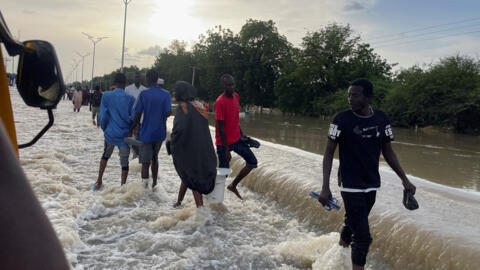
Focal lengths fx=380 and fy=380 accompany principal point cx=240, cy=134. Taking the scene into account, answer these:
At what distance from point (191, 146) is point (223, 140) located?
34.4 inches

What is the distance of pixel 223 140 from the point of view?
255 inches

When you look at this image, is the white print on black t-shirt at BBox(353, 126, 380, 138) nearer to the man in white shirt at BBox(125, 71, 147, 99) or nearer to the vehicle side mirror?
the vehicle side mirror

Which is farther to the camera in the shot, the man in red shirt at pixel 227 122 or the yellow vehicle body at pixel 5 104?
the man in red shirt at pixel 227 122

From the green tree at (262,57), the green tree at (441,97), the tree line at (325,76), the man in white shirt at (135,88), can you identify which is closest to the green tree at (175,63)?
the tree line at (325,76)

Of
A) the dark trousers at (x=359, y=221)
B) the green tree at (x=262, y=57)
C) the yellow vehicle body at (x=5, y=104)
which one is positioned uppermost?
the green tree at (x=262, y=57)

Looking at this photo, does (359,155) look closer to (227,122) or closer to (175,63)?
(227,122)

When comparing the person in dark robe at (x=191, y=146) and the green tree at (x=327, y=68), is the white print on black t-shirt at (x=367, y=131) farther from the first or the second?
the green tree at (x=327, y=68)

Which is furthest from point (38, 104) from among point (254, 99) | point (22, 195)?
point (254, 99)

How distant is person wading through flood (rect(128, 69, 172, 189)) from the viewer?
637 cm

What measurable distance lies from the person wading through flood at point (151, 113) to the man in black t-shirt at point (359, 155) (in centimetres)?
349

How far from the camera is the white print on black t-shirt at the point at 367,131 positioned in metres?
3.61

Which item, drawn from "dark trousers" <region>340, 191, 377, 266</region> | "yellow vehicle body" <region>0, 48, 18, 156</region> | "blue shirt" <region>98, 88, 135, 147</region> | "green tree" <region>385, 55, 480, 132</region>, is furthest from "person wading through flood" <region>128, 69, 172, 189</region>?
"green tree" <region>385, 55, 480, 132</region>

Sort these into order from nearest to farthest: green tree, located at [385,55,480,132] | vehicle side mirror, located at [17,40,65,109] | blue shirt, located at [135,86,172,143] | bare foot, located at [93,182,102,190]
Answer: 1. vehicle side mirror, located at [17,40,65,109]
2. blue shirt, located at [135,86,172,143]
3. bare foot, located at [93,182,102,190]
4. green tree, located at [385,55,480,132]

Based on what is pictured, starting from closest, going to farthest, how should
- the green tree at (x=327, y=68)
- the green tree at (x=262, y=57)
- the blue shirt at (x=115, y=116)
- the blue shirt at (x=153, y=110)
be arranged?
the blue shirt at (x=153, y=110), the blue shirt at (x=115, y=116), the green tree at (x=327, y=68), the green tree at (x=262, y=57)
